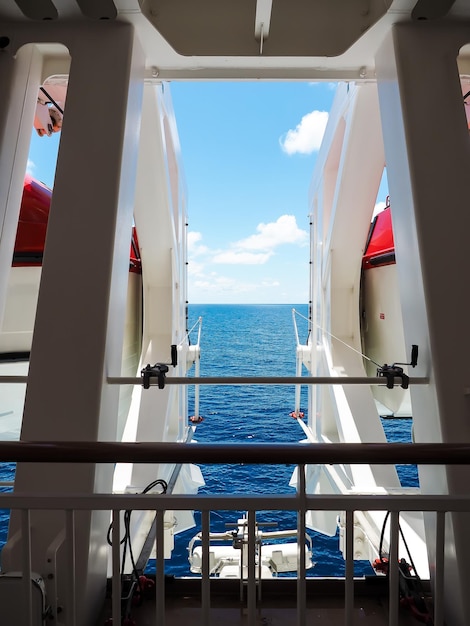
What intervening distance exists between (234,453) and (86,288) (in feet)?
3.20

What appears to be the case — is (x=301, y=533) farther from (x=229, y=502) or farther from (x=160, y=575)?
(x=160, y=575)

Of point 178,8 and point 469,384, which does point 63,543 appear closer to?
point 469,384

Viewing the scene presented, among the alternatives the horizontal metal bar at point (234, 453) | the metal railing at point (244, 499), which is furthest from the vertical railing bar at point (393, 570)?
the horizontal metal bar at point (234, 453)

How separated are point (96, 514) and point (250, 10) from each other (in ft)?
7.29

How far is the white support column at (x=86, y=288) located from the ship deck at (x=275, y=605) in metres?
0.25

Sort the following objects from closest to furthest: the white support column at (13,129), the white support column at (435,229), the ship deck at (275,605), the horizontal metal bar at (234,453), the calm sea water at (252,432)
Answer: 1. the horizontal metal bar at (234,453)
2. the ship deck at (275,605)
3. the white support column at (435,229)
4. the white support column at (13,129)
5. the calm sea water at (252,432)

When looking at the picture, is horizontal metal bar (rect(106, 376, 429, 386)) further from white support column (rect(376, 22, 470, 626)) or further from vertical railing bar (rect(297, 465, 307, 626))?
vertical railing bar (rect(297, 465, 307, 626))

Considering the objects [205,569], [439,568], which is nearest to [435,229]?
[439,568]

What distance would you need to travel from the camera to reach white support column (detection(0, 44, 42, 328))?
180 centimetres

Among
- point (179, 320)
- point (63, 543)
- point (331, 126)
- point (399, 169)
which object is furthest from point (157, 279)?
point (63, 543)

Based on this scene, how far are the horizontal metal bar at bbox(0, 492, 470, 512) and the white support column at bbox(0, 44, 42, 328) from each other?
3.90 feet

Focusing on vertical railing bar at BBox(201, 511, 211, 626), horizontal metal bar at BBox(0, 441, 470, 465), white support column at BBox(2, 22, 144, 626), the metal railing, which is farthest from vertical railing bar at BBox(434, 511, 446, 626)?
white support column at BBox(2, 22, 144, 626)

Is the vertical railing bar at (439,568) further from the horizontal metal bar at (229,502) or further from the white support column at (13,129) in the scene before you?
the white support column at (13,129)

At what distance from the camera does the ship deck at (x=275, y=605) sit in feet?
4.42
